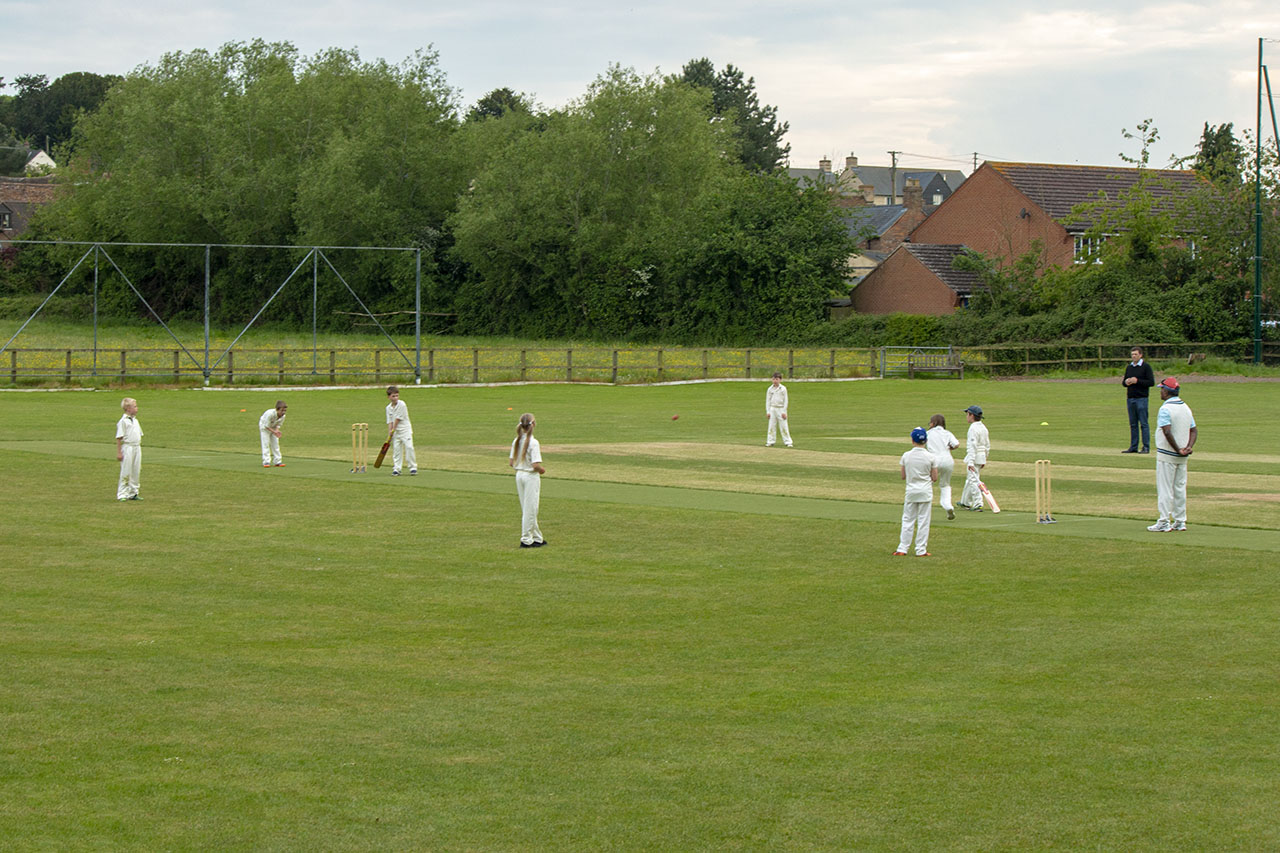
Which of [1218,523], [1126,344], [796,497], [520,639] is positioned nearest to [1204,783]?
[520,639]

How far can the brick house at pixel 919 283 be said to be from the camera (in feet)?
239

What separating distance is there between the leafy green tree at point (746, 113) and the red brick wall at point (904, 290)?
39.5 m

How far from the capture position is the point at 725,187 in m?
82.4

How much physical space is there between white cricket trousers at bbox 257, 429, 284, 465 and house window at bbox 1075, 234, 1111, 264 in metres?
51.2

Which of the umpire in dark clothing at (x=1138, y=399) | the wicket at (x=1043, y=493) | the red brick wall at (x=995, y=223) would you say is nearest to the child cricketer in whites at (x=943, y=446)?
the wicket at (x=1043, y=493)

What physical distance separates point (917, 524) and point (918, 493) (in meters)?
0.50

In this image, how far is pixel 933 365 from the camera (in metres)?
58.1

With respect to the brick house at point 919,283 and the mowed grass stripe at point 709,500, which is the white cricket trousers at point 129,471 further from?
the brick house at point 919,283

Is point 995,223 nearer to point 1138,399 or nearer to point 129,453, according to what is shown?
point 1138,399

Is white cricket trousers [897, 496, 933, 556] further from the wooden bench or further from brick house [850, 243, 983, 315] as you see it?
brick house [850, 243, 983, 315]

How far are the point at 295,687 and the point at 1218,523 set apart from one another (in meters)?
12.5

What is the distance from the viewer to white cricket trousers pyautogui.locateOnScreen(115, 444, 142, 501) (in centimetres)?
1961

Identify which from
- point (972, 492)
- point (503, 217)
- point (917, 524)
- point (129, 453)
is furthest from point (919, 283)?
point (917, 524)

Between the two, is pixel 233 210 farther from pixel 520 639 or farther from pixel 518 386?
pixel 520 639
